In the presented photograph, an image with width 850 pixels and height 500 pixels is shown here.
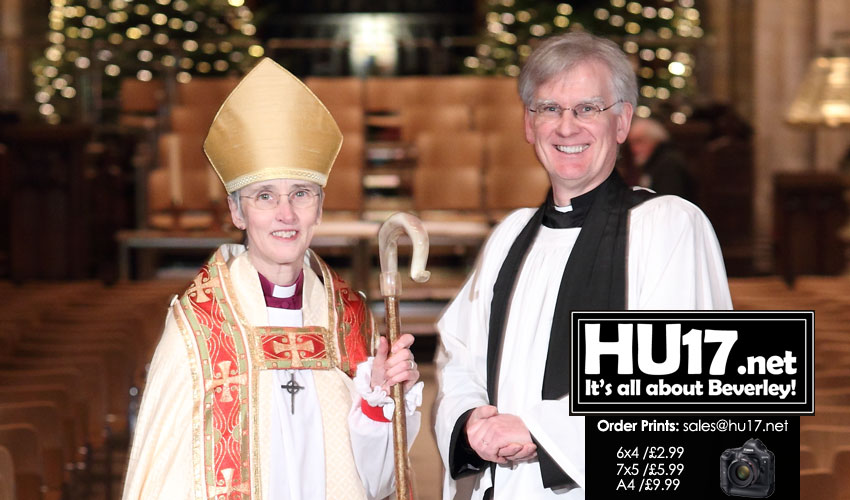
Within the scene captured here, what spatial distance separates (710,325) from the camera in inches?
79.7

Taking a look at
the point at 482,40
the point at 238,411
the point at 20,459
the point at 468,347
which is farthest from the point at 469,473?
the point at 482,40

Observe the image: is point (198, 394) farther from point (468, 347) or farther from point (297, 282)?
point (468, 347)

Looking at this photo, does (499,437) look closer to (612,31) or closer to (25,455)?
(25,455)

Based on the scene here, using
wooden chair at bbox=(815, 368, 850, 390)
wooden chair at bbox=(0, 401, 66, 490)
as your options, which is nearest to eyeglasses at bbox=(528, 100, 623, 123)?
wooden chair at bbox=(815, 368, 850, 390)

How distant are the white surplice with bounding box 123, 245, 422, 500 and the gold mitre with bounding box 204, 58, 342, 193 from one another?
0.20m

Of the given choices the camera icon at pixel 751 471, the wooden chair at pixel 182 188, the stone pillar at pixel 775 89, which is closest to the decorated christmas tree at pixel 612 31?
the stone pillar at pixel 775 89

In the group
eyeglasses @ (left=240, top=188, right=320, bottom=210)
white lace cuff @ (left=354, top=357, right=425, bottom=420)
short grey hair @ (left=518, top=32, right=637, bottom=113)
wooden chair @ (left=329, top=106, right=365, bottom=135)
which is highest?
short grey hair @ (left=518, top=32, right=637, bottom=113)

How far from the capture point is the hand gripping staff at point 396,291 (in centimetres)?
231

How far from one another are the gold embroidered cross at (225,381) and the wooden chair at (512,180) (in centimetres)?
693

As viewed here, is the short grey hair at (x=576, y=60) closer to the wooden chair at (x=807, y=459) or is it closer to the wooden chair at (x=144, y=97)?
the wooden chair at (x=807, y=459)

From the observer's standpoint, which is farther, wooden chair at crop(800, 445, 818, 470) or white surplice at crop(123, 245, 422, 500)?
wooden chair at crop(800, 445, 818, 470)

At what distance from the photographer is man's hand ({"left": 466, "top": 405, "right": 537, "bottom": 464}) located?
2.33 meters

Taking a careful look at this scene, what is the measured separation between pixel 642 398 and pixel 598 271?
1.37 feet

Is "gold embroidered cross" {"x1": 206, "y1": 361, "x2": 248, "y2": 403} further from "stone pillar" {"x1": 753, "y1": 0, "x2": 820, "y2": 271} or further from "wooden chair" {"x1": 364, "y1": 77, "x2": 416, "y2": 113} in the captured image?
"stone pillar" {"x1": 753, "y1": 0, "x2": 820, "y2": 271}
